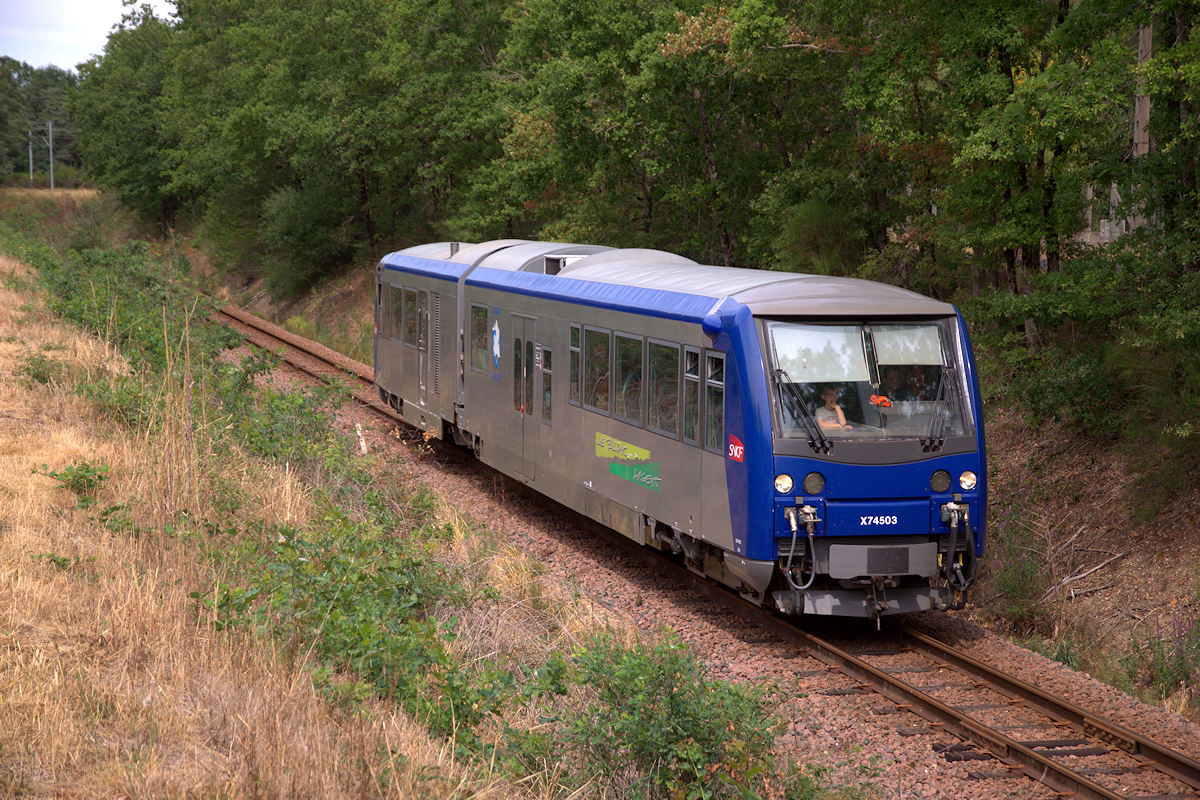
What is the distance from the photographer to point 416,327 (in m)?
18.6

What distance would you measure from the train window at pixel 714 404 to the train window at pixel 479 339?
6074 millimetres

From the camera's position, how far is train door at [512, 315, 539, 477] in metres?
13.9

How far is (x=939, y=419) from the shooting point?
30.9 feet

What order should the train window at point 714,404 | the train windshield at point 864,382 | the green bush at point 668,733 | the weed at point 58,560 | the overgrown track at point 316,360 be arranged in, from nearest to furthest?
the green bush at point 668,733 < the weed at point 58,560 < the train windshield at point 864,382 < the train window at point 714,404 < the overgrown track at point 316,360

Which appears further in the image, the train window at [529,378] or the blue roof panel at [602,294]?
the train window at [529,378]

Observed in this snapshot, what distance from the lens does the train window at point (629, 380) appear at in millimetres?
11164

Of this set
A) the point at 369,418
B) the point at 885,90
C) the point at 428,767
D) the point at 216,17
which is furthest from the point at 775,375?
the point at 216,17

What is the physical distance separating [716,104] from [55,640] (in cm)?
1970

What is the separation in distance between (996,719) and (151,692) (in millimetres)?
5655

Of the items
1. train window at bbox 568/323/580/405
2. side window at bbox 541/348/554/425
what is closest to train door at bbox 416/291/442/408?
side window at bbox 541/348/554/425

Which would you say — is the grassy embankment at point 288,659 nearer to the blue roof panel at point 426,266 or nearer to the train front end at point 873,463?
the train front end at point 873,463

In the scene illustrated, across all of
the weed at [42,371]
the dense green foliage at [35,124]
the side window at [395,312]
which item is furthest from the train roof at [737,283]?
the dense green foliage at [35,124]

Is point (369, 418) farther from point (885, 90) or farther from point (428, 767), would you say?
point (428, 767)

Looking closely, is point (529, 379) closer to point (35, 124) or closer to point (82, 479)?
point (82, 479)
